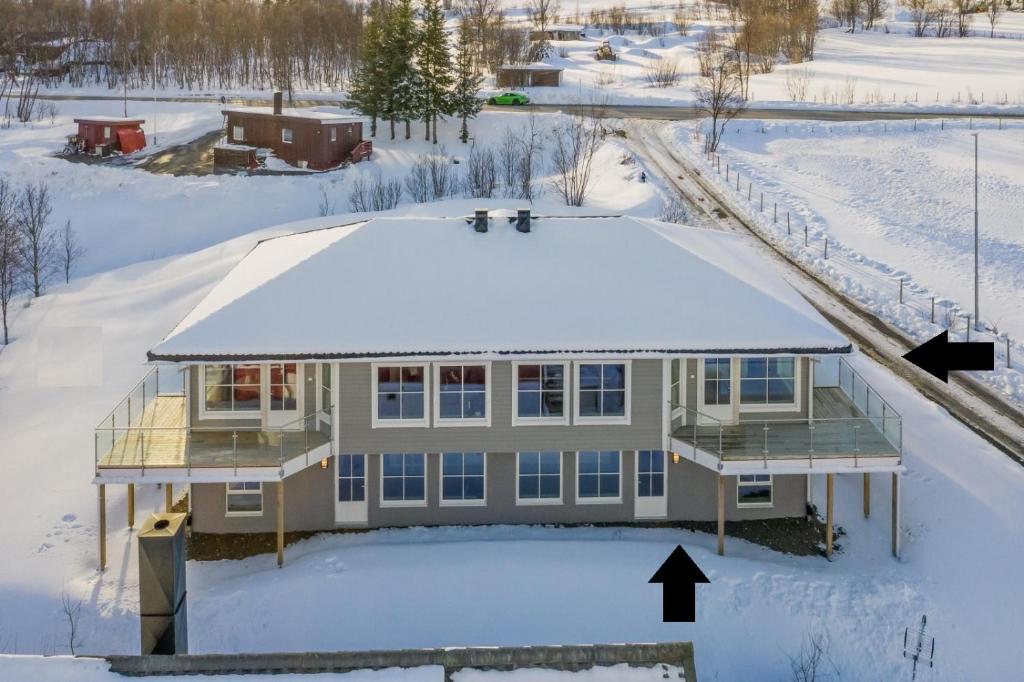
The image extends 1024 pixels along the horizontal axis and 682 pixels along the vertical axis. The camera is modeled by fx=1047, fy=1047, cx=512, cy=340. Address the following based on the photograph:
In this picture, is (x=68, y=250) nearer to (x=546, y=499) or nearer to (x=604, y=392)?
(x=546, y=499)

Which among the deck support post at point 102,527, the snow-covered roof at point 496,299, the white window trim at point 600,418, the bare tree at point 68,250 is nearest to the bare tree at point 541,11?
the bare tree at point 68,250

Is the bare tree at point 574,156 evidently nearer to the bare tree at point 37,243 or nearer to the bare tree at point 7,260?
the bare tree at point 37,243

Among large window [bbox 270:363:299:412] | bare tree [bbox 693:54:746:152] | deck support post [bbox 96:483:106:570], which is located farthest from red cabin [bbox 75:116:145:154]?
deck support post [bbox 96:483:106:570]

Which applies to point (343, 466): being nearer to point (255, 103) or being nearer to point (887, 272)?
point (887, 272)

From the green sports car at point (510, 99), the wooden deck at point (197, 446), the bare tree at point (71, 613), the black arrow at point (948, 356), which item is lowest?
the bare tree at point (71, 613)

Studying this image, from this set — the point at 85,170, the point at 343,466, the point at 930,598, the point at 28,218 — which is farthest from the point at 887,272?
the point at 85,170

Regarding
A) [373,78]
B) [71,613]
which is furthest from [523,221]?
[373,78]

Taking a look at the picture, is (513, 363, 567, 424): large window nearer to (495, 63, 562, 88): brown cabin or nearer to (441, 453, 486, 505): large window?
(441, 453, 486, 505): large window
